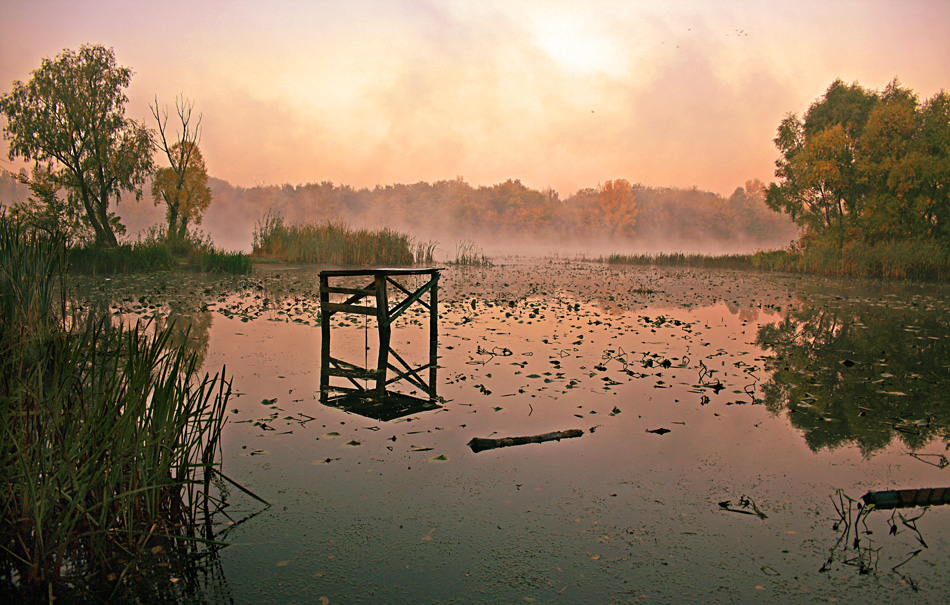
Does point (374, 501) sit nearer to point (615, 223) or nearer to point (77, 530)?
point (77, 530)

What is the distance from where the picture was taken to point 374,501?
427 centimetres

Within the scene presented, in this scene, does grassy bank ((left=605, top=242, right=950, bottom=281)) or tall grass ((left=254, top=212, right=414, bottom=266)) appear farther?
tall grass ((left=254, top=212, right=414, bottom=266))

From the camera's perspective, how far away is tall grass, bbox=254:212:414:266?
3166 centimetres

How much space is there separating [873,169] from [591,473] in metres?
38.5

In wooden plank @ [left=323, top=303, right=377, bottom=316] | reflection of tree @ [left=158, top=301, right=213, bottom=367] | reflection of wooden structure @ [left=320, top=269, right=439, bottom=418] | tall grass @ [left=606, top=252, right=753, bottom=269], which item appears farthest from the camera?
tall grass @ [left=606, top=252, right=753, bottom=269]

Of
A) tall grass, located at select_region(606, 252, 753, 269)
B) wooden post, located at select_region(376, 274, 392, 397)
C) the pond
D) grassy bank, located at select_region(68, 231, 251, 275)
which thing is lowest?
the pond

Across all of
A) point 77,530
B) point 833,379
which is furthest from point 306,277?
point 77,530

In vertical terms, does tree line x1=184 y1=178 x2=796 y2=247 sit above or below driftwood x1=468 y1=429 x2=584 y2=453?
above

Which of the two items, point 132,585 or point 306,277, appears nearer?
point 132,585

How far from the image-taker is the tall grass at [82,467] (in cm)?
321

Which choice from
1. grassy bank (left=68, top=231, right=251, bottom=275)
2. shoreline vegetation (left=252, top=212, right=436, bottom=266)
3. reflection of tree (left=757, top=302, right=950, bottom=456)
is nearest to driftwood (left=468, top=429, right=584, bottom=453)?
reflection of tree (left=757, top=302, right=950, bottom=456)

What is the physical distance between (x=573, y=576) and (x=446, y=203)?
104m

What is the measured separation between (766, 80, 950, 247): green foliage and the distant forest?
172 ft

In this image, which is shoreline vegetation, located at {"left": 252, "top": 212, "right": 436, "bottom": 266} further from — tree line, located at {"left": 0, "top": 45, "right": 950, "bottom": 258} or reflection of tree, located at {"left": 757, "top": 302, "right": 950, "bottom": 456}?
reflection of tree, located at {"left": 757, "top": 302, "right": 950, "bottom": 456}
